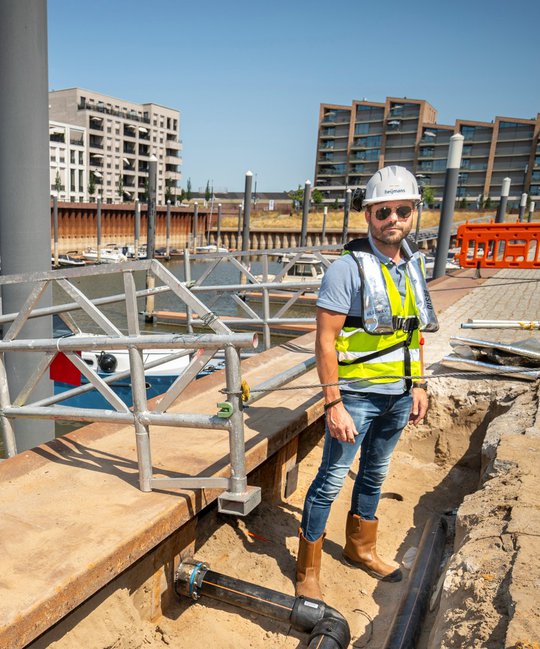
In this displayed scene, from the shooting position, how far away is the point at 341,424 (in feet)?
8.86

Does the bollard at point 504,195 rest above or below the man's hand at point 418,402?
above

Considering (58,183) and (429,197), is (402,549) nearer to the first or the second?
(58,183)

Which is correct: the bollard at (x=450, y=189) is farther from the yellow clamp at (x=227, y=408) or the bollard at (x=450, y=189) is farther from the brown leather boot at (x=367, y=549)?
the yellow clamp at (x=227, y=408)

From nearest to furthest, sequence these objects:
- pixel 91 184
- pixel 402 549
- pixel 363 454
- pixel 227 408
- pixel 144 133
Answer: pixel 227 408, pixel 363 454, pixel 402 549, pixel 91 184, pixel 144 133

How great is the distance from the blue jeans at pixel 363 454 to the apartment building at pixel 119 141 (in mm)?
76458

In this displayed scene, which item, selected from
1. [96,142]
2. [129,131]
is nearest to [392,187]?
[96,142]

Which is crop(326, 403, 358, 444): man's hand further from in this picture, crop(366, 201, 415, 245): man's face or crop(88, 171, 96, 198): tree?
crop(88, 171, 96, 198): tree

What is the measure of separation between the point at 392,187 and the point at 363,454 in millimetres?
1517

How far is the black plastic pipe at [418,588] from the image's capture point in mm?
2760

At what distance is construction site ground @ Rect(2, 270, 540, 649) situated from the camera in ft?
7.35

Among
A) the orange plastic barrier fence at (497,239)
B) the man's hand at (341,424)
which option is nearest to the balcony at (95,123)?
the orange plastic barrier fence at (497,239)

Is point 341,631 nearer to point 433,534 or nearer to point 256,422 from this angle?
point 433,534

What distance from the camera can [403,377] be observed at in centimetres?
282

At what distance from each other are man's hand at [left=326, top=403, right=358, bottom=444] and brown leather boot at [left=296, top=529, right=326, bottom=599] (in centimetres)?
69
